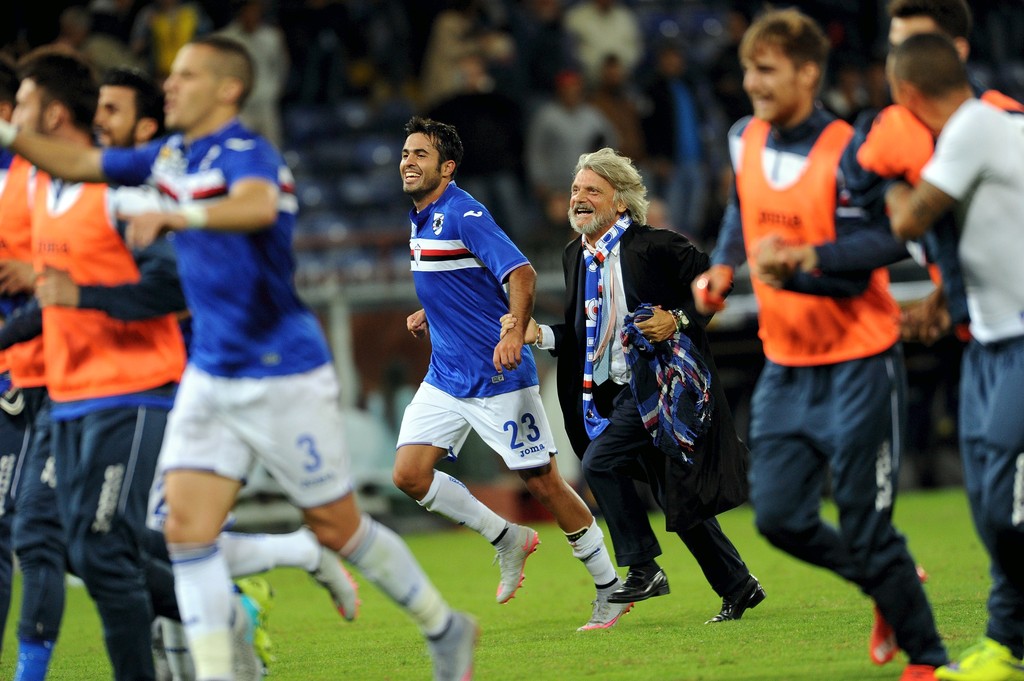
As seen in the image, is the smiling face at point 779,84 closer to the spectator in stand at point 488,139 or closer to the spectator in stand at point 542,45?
the spectator in stand at point 488,139

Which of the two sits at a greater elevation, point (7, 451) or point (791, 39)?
point (791, 39)

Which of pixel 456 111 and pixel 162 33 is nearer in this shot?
pixel 456 111

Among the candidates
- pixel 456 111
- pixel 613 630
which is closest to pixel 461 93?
pixel 456 111

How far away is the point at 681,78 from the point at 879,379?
11.4 metres

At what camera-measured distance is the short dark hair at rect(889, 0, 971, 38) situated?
19.4 ft

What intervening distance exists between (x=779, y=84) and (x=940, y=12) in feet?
2.65

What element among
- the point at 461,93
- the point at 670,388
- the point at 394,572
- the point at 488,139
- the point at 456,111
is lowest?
the point at 394,572

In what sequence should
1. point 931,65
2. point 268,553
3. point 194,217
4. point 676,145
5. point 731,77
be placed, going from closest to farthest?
point 194,217
point 931,65
point 268,553
point 676,145
point 731,77

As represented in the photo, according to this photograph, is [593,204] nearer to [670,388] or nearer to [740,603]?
→ [670,388]

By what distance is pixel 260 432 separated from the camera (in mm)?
5125

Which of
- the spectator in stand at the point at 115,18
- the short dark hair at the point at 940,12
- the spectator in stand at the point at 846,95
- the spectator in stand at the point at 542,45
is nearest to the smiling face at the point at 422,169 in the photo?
the short dark hair at the point at 940,12

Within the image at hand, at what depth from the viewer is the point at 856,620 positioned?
23.9ft

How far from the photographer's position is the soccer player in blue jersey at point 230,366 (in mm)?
5035

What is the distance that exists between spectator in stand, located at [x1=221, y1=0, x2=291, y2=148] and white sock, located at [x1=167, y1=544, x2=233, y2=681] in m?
11.1
